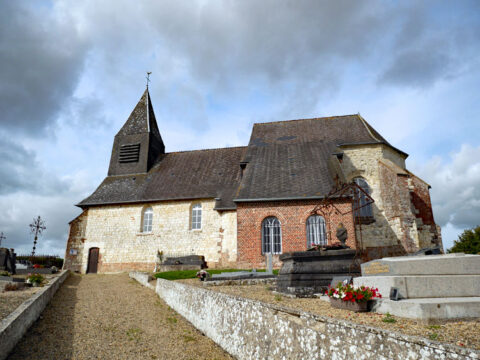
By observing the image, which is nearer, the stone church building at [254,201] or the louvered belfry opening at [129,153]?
the stone church building at [254,201]

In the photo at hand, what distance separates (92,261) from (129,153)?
8240mm

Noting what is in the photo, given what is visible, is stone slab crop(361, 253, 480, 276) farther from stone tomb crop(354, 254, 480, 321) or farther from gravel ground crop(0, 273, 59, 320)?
gravel ground crop(0, 273, 59, 320)

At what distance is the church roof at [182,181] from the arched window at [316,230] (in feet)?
15.6

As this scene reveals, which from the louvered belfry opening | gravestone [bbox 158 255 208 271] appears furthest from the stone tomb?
the louvered belfry opening

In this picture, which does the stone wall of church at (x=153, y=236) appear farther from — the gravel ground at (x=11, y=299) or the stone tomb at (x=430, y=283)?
the stone tomb at (x=430, y=283)

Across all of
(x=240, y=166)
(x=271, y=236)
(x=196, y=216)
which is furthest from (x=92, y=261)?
(x=271, y=236)

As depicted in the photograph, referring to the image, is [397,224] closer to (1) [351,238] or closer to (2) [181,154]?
(1) [351,238]

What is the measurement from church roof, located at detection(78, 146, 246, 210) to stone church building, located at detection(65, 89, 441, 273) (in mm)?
79

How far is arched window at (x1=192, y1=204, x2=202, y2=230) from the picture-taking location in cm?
2028

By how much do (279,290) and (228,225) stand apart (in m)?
10.2

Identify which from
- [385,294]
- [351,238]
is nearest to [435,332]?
[385,294]

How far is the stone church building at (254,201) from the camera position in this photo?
16.4 m

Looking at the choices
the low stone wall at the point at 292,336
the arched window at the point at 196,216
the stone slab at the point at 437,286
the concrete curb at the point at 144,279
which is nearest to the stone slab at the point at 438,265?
the stone slab at the point at 437,286

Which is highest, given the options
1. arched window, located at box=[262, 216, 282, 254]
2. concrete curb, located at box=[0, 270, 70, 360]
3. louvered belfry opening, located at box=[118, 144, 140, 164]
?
louvered belfry opening, located at box=[118, 144, 140, 164]
